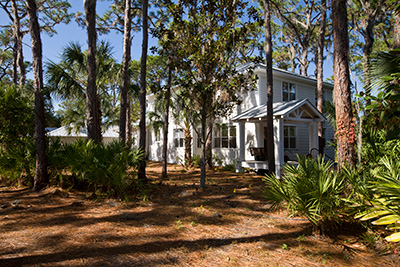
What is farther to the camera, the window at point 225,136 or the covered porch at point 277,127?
the window at point 225,136

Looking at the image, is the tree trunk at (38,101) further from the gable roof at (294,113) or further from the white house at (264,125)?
the gable roof at (294,113)

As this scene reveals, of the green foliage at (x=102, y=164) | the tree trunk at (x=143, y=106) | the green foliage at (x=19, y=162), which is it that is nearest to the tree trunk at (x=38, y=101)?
the green foliage at (x=102, y=164)

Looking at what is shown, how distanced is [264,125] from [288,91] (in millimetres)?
3201

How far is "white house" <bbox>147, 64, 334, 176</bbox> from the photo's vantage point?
39.8 ft

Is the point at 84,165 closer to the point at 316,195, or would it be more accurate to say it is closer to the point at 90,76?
the point at 90,76

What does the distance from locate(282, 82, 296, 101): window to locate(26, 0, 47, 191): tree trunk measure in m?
13.0

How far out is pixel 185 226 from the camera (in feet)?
17.9

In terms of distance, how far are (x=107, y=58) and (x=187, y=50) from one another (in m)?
6.00

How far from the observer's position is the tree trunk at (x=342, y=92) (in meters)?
5.89

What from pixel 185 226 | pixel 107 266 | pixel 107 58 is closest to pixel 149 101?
pixel 107 58

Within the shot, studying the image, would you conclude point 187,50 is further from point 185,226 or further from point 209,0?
point 185,226

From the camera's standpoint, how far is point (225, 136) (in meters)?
16.5

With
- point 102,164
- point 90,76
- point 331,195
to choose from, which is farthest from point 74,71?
point 331,195

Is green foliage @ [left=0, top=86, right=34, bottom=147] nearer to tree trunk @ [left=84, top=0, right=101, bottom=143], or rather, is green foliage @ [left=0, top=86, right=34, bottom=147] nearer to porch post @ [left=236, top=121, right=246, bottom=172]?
tree trunk @ [left=84, top=0, right=101, bottom=143]
